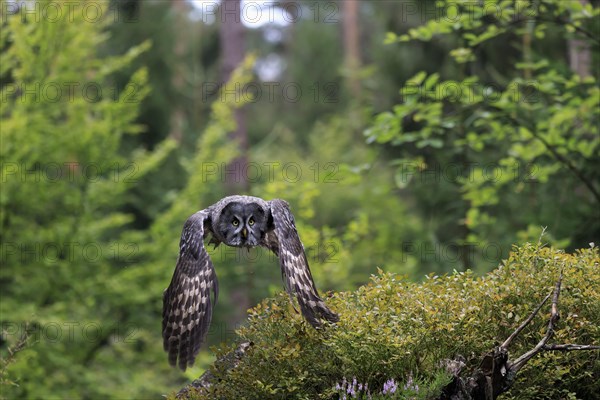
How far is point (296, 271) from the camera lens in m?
5.26

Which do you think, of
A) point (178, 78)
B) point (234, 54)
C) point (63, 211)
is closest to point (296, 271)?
point (63, 211)

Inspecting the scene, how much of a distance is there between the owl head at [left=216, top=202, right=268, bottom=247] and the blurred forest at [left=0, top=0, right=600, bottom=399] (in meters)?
2.01

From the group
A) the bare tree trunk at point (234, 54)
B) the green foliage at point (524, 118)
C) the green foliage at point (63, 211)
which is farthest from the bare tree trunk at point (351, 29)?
the green foliage at point (524, 118)

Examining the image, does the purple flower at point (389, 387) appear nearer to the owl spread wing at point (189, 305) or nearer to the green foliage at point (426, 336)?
the green foliage at point (426, 336)

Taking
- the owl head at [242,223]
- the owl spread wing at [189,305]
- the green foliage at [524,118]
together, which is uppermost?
the green foliage at [524,118]

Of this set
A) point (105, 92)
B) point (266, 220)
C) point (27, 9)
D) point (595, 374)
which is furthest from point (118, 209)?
point (595, 374)

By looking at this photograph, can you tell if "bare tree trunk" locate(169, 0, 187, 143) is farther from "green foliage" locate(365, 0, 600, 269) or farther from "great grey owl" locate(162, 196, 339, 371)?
"great grey owl" locate(162, 196, 339, 371)

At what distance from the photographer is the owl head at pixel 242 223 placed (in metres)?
5.88

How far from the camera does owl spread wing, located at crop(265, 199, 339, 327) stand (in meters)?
5.06

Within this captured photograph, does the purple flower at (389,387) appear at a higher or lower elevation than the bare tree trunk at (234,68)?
lower

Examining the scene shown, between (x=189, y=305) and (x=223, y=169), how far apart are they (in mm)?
11280

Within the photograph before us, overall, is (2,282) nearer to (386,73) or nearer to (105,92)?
(105,92)

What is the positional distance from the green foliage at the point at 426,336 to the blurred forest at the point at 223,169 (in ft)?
7.21

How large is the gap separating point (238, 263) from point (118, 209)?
3.72 metres
